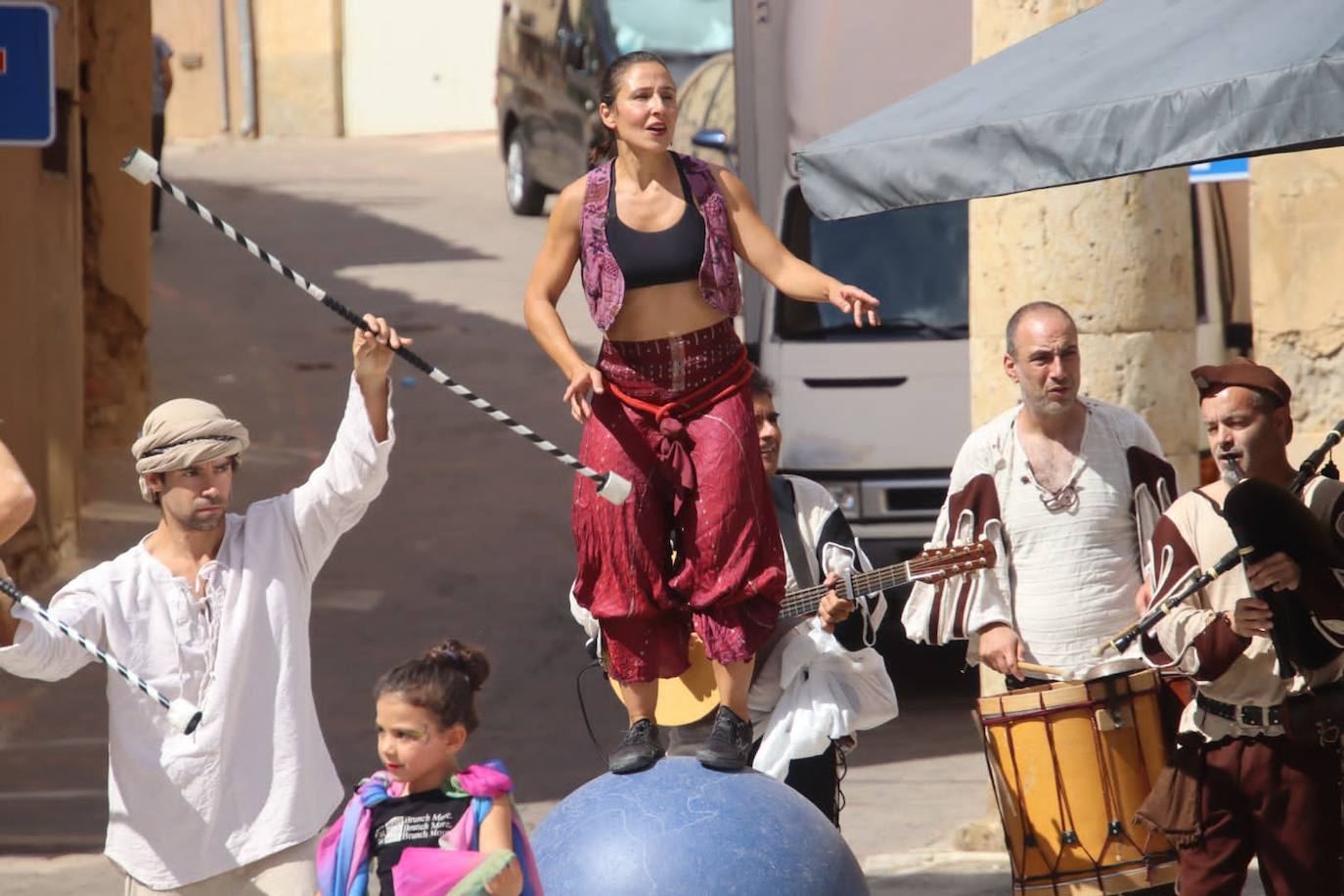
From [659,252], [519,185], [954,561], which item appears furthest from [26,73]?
[519,185]

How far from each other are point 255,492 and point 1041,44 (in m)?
10.2

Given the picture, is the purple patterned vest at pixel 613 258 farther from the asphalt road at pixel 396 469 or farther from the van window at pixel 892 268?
the van window at pixel 892 268

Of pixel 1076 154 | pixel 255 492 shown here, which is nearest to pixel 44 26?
pixel 1076 154

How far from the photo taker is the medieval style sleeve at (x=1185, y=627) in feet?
19.6

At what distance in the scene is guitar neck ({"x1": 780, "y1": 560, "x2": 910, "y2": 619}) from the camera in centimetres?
679

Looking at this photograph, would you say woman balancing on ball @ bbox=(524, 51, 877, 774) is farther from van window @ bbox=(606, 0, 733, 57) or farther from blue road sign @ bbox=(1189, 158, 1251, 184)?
van window @ bbox=(606, 0, 733, 57)

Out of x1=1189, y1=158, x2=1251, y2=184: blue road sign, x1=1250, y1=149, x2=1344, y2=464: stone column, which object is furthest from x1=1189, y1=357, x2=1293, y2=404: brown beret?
x1=1189, y1=158, x2=1251, y2=184: blue road sign

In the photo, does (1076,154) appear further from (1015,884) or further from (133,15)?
(133,15)

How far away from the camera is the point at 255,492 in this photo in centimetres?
1570

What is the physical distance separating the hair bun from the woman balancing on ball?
767 mm

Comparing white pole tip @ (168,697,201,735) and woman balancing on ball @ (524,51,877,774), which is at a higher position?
woman balancing on ball @ (524,51,877,774)

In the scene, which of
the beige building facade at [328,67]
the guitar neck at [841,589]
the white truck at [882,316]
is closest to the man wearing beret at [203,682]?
the guitar neck at [841,589]

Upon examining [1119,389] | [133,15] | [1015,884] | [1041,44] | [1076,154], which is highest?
[133,15]

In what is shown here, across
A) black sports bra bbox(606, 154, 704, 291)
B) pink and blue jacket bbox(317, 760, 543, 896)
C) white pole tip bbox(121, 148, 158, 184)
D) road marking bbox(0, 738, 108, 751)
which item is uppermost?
white pole tip bbox(121, 148, 158, 184)
